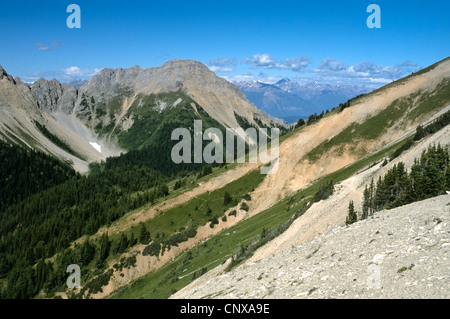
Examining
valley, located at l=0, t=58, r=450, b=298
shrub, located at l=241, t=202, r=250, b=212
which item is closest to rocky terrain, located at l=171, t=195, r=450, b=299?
valley, located at l=0, t=58, r=450, b=298

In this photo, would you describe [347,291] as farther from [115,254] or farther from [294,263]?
[115,254]

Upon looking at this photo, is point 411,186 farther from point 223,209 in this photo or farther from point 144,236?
point 144,236

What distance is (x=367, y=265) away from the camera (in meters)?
22.5

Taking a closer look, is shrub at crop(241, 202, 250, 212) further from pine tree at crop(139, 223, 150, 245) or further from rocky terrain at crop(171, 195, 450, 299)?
rocky terrain at crop(171, 195, 450, 299)

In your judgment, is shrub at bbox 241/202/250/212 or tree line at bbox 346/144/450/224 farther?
shrub at bbox 241/202/250/212

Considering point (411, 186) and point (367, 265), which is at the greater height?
point (411, 186)

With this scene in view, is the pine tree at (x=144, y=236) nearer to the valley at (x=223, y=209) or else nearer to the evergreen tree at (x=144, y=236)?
the evergreen tree at (x=144, y=236)

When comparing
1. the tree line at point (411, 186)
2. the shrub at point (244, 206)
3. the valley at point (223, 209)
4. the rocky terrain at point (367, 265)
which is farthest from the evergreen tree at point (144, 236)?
the tree line at point (411, 186)

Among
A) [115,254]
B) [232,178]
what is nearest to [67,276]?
[115,254]

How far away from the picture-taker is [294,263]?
29734 mm

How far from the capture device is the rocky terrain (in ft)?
61.9

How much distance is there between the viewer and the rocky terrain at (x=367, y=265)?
18.9m

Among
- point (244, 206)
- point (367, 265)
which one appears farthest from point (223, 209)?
point (367, 265)

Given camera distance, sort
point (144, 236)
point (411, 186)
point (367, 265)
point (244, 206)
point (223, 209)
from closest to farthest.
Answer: point (367, 265) < point (411, 186) < point (144, 236) < point (244, 206) < point (223, 209)
